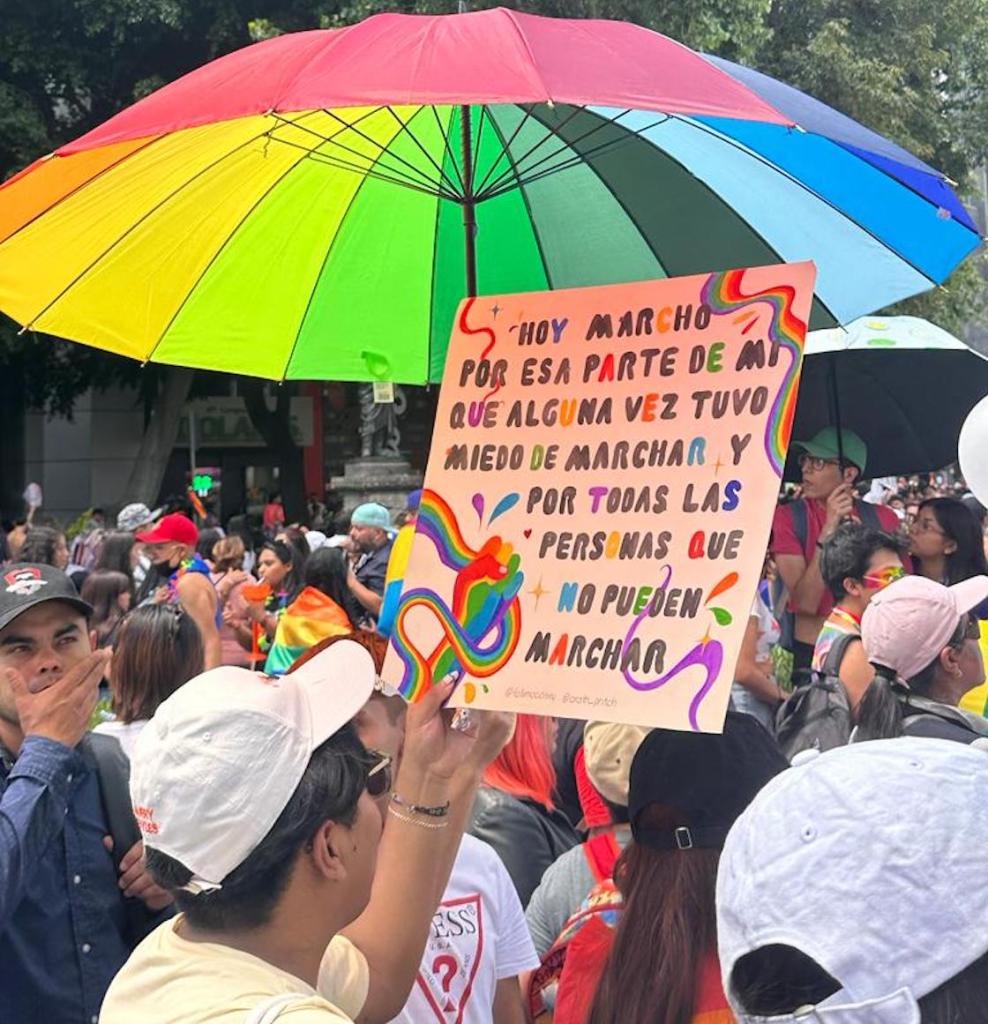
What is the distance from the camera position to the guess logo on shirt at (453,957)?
8.61 feet

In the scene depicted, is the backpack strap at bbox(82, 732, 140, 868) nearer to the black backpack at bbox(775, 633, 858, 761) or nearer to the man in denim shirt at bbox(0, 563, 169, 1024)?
Result: the man in denim shirt at bbox(0, 563, 169, 1024)

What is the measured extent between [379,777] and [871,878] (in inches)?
47.8

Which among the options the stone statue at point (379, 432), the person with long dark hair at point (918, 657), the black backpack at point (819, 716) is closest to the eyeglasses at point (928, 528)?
the black backpack at point (819, 716)

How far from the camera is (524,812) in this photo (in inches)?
142

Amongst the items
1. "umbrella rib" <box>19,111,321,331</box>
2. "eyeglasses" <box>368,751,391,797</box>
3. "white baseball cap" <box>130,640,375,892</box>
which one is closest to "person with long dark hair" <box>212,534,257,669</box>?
"umbrella rib" <box>19,111,321,331</box>

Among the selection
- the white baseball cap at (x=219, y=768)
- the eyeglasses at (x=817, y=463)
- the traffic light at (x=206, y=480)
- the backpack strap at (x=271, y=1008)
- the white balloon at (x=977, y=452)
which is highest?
the white balloon at (x=977, y=452)

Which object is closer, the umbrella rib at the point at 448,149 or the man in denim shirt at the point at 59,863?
the man in denim shirt at the point at 59,863

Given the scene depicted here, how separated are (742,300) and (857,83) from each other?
653 inches

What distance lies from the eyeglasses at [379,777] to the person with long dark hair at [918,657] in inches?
67.1

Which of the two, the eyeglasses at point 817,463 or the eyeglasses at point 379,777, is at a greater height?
the eyeglasses at point 379,777

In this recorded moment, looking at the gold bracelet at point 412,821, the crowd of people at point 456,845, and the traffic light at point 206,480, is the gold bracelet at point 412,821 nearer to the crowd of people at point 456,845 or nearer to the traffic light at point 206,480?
the crowd of people at point 456,845

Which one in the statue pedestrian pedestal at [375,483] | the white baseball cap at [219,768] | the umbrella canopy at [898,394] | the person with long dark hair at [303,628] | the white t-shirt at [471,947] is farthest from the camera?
the statue pedestrian pedestal at [375,483]

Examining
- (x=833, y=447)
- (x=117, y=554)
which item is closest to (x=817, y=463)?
(x=833, y=447)

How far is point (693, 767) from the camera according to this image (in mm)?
2379
